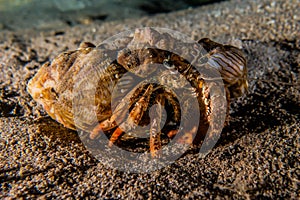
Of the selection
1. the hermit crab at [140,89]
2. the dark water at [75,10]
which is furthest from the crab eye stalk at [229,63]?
the dark water at [75,10]

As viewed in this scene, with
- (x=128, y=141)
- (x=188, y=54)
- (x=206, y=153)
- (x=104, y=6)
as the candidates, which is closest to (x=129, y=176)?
(x=128, y=141)

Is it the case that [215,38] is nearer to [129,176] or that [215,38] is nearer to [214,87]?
[214,87]

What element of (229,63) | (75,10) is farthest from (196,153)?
(75,10)

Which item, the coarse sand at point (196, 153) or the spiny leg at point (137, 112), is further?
the spiny leg at point (137, 112)

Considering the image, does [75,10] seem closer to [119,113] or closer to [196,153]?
[119,113]

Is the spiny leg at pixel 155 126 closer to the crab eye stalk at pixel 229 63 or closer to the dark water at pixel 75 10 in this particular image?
the crab eye stalk at pixel 229 63

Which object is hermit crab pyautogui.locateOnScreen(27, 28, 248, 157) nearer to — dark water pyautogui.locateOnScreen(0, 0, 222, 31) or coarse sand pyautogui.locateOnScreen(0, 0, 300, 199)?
coarse sand pyautogui.locateOnScreen(0, 0, 300, 199)
